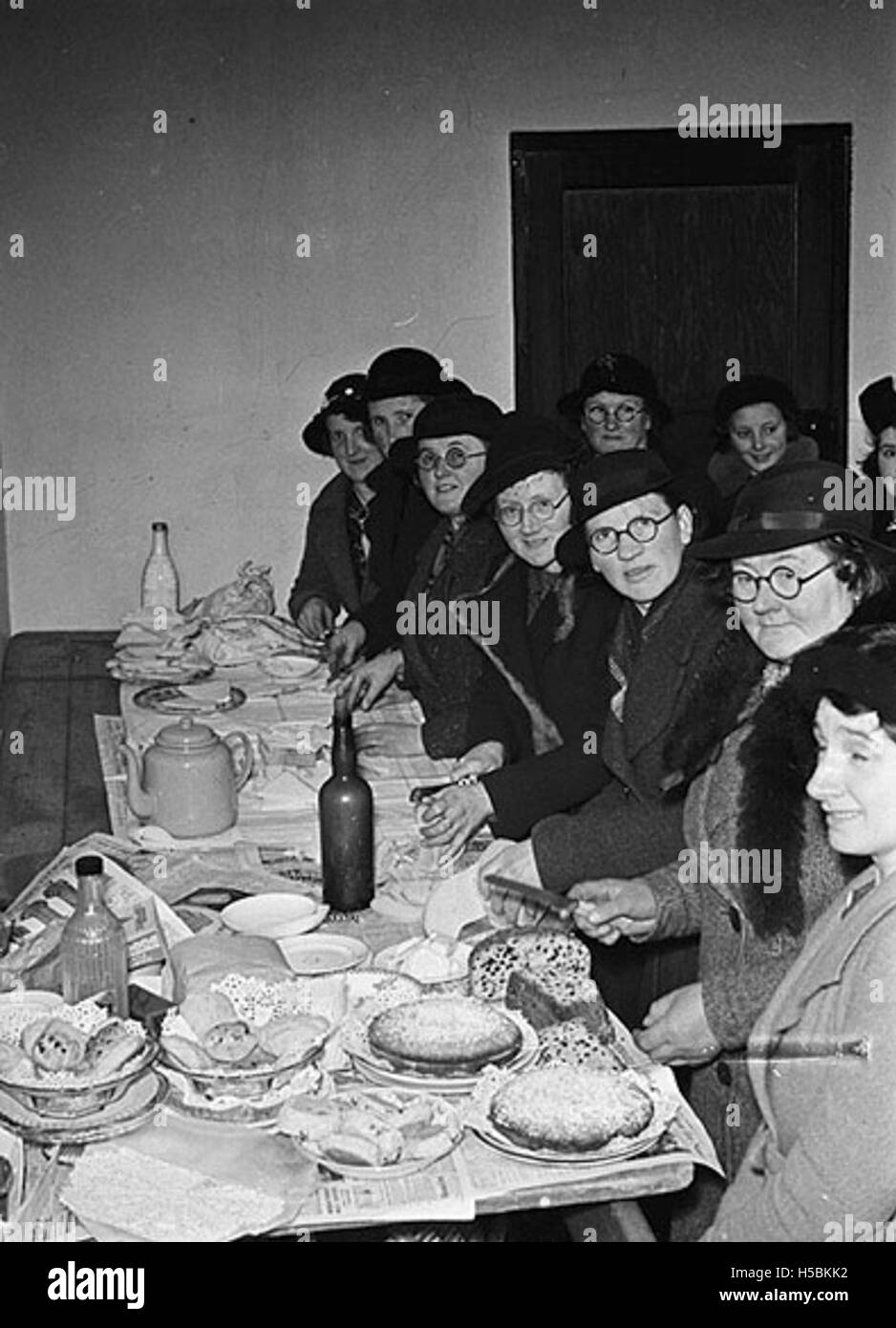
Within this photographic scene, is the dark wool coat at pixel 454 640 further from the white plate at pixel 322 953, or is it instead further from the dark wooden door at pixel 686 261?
the dark wooden door at pixel 686 261

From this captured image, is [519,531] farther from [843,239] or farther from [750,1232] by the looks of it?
[843,239]

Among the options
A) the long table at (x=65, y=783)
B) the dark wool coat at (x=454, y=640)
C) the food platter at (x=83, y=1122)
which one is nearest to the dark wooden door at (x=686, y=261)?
the long table at (x=65, y=783)

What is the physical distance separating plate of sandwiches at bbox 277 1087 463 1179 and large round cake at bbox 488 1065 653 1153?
7 centimetres

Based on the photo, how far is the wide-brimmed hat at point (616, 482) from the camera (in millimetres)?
2939

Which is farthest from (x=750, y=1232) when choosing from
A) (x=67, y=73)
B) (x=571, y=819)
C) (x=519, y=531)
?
(x=67, y=73)

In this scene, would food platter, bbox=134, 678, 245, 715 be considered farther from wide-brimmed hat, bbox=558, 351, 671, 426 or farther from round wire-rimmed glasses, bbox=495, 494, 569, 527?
wide-brimmed hat, bbox=558, 351, 671, 426

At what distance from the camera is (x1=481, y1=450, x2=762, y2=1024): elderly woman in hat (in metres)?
2.79

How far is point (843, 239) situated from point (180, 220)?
2040mm

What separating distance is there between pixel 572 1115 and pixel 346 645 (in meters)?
Answer: 2.60

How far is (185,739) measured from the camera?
3.03 meters

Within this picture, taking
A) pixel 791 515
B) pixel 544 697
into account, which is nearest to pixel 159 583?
pixel 544 697

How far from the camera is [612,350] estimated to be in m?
5.86

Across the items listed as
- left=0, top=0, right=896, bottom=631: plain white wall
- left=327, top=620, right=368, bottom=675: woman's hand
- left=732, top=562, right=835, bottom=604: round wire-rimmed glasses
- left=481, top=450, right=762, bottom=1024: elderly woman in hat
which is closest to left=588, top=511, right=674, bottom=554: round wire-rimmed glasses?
left=481, top=450, right=762, bottom=1024: elderly woman in hat
